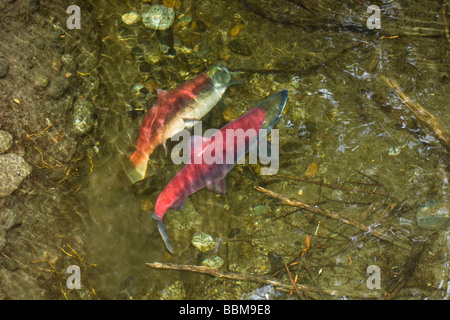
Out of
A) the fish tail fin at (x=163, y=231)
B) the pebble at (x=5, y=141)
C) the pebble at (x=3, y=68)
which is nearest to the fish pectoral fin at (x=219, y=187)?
the fish tail fin at (x=163, y=231)

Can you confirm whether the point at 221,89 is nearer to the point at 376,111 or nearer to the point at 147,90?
the point at 147,90

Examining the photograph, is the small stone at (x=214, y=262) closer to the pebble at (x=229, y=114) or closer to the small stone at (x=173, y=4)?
the pebble at (x=229, y=114)

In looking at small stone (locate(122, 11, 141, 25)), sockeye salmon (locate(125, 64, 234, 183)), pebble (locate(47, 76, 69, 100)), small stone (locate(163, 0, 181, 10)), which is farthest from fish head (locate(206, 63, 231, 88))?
pebble (locate(47, 76, 69, 100))

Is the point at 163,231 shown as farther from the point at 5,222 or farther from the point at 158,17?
the point at 158,17

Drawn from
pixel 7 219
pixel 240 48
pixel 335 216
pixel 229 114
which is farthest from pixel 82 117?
pixel 335 216
